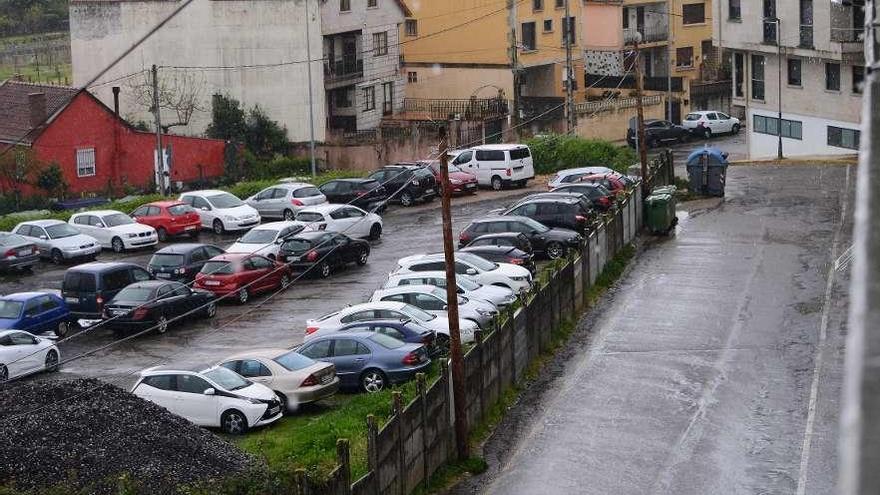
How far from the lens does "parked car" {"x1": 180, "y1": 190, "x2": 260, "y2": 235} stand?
155ft

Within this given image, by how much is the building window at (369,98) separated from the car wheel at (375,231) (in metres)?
25.8

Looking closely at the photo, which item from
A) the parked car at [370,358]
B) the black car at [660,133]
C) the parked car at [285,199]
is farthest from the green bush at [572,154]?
the parked car at [370,358]

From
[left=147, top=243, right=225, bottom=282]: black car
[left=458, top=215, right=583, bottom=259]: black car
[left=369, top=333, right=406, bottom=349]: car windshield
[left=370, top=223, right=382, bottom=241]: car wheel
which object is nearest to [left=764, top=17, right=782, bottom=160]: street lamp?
[left=370, top=223, right=382, bottom=241]: car wheel

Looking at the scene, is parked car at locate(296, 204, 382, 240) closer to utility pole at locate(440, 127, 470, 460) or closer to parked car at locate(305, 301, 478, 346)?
parked car at locate(305, 301, 478, 346)

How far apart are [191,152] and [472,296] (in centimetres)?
3147

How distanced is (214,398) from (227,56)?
143 ft

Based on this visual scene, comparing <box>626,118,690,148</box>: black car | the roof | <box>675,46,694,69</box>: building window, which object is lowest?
<box>626,118,690,148</box>: black car

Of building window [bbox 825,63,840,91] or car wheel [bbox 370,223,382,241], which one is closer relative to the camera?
car wheel [bbox 370,223,382,241]

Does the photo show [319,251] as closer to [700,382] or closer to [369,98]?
[700,382]

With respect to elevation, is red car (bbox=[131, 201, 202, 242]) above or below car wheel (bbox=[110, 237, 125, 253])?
above

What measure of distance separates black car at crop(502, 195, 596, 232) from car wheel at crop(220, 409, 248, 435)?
18.5 metres

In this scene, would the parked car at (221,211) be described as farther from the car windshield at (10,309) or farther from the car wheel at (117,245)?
the car windshield at (10,309)

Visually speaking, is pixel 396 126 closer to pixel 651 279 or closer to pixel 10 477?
pixel 651 279

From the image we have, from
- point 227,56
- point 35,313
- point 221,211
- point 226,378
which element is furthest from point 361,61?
point 226,378
